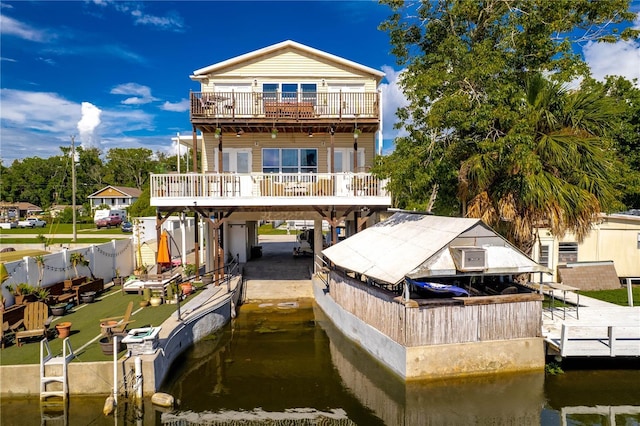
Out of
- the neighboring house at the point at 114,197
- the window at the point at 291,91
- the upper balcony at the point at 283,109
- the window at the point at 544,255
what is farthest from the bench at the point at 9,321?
the neighboring house at the point at 114,197

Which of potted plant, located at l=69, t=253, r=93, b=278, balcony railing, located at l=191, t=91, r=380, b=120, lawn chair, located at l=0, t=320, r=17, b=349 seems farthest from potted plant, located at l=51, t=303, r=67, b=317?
balcony railing, located at l=191, t=91, r=380, b=120

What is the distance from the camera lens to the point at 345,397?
920 cm

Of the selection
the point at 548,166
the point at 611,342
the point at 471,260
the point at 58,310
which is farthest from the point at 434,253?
the point at 58,310

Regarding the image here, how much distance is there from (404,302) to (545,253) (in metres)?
10.6

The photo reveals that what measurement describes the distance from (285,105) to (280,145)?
2.56 meters

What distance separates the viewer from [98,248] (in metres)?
17.5

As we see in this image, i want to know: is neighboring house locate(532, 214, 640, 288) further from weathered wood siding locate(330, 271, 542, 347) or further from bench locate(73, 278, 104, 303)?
bench locate(73, 278, 104, 303)

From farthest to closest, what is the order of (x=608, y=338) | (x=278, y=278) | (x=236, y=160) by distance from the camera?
(x=236, y=160), (x=278, y=278), (x=608, y=338)

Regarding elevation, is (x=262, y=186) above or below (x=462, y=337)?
above

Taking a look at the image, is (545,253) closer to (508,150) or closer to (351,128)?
(508,150)

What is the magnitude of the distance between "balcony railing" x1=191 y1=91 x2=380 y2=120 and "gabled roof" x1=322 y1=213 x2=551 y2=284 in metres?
7.77

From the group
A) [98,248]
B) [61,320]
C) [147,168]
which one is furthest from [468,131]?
[147,168]

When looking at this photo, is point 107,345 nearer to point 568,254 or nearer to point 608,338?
point 608,338

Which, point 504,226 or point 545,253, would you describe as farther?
point 545,253
